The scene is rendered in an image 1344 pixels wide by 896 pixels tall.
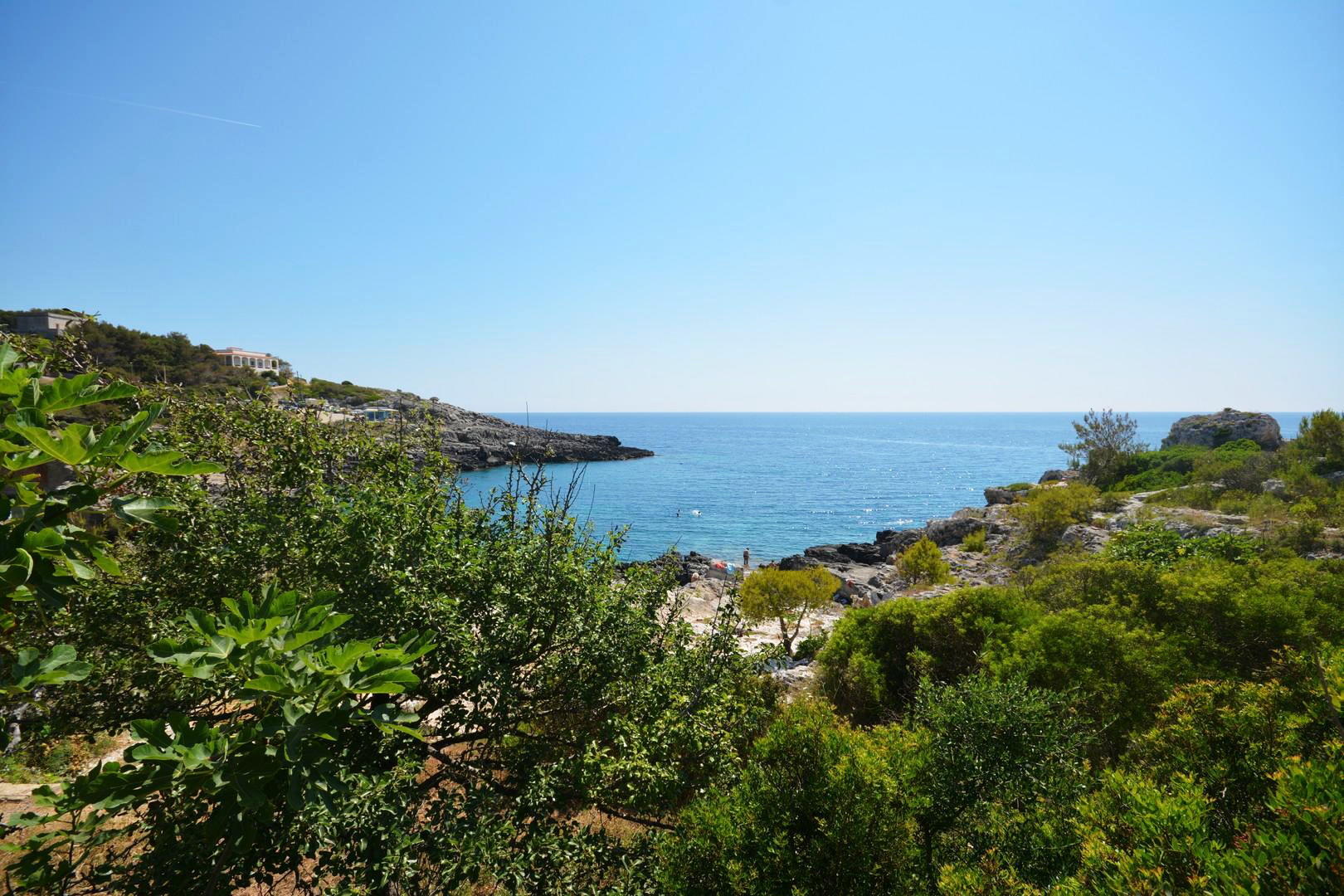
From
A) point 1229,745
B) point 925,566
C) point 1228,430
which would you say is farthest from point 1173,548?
point 1228,430

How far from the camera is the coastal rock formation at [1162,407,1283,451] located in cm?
4675

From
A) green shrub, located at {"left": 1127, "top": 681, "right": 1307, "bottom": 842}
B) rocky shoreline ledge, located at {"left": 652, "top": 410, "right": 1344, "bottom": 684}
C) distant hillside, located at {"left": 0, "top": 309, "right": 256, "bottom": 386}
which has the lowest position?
rocky shoreline ledge, located at {"left": 652, "top": 410, "right": 1344, "bottom": 684}

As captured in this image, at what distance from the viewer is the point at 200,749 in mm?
1723

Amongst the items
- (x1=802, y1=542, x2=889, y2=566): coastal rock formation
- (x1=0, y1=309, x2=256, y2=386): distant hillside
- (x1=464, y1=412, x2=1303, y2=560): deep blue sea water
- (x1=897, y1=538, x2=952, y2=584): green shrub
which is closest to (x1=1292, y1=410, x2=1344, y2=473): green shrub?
(x1=897, y1=538, x2=952, y2=584): green shrub

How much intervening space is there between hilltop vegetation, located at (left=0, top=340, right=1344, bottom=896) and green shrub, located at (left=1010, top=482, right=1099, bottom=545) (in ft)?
87.5

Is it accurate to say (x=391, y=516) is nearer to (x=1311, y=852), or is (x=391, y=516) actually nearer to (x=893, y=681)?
(x=1311, y=852)

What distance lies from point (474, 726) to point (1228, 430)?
66.8 m

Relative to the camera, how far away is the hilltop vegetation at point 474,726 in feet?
6.30

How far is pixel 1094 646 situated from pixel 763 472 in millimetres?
96934

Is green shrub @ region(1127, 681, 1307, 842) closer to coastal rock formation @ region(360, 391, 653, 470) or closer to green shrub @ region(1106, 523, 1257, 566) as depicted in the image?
green shrub @ region(1106, 523, 1257, 566)

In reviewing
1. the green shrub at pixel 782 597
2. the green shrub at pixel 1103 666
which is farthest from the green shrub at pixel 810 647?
the green shrub at pixel 1103 666

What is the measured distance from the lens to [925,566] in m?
31.0

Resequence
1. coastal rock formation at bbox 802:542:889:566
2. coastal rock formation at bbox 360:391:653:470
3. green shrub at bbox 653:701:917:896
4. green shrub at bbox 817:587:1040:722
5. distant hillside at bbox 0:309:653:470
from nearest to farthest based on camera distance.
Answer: green shrub at bbox 653:701:917:896 → distant hillside at bbox 0:309:653:470 → green shrub at bbox 817:587:1040:722 → coastal rock formation at bbox 802:542:889:566 → coastal rock formation at bbox 360:391:653:470

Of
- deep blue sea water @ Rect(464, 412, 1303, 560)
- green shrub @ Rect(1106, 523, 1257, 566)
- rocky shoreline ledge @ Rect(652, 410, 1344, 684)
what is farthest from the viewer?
deep blue sea water @ Rect(464, 412, 1303, 560)
